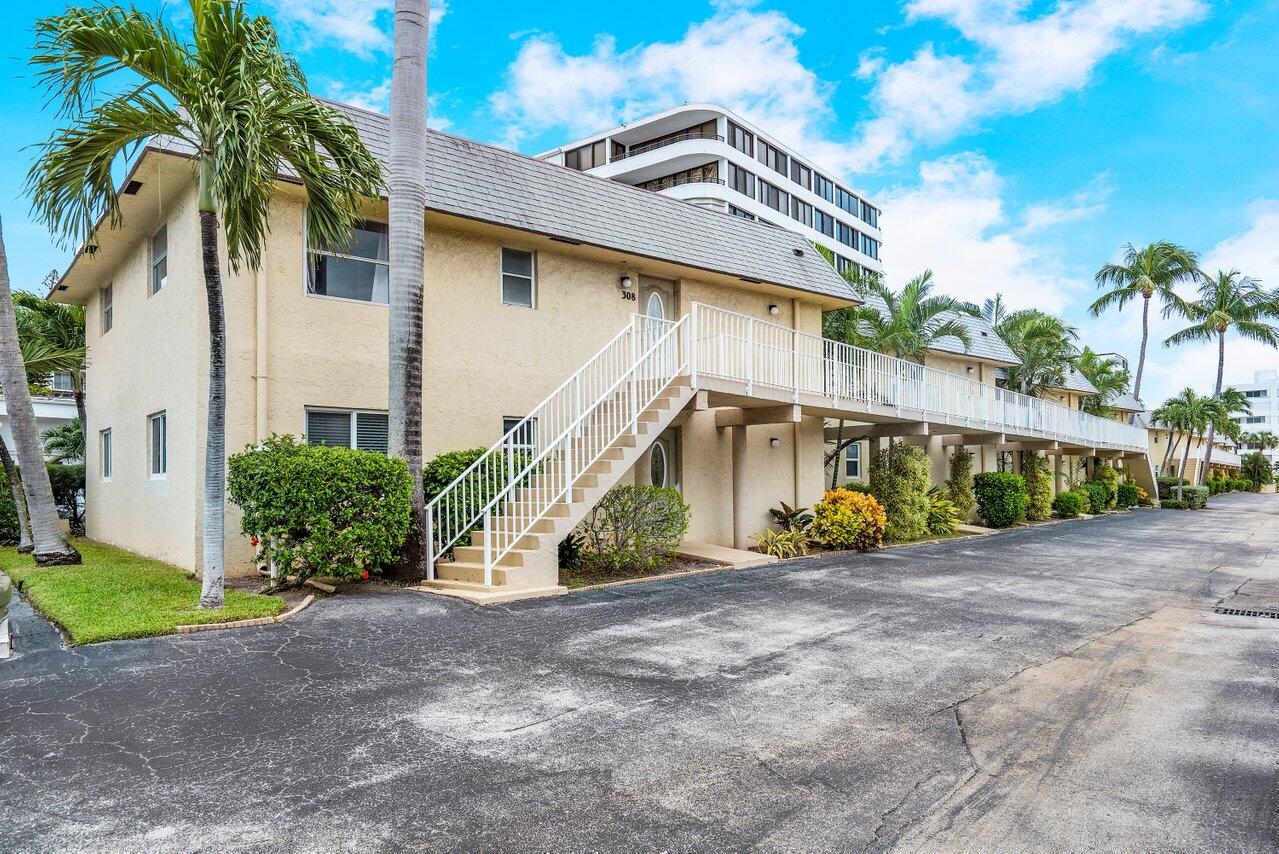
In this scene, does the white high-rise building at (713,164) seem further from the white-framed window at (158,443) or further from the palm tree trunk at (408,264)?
the white-framed window at (158,443)

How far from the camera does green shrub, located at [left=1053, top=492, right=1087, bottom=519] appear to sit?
25.9 meters

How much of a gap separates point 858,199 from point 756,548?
52.4m

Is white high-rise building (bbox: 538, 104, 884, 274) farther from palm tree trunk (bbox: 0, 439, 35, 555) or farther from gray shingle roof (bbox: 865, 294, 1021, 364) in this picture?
palm tree trunk (bbox: 0, 439, 35, 555)

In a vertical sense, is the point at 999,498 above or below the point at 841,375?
below

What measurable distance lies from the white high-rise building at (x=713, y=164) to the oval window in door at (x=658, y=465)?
96.4 feet

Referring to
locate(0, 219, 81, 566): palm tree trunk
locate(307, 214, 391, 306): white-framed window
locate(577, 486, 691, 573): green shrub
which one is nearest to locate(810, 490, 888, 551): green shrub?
locate(577, 486, 691, 573): green shrub

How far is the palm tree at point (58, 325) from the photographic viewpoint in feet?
58.2

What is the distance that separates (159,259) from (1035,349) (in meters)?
27.1

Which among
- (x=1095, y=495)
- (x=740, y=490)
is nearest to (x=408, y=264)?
(x=740, y=490)

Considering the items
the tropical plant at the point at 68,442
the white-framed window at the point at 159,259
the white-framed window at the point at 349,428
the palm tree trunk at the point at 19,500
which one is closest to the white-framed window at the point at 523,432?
the white-framed window at the point at 349,428

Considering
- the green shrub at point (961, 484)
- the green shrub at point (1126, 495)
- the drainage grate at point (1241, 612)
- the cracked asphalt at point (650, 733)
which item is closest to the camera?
the cracked asphalt at point (650, 733)

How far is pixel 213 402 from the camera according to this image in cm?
785

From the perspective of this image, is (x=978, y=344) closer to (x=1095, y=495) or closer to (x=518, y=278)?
(x=1095, y=495)

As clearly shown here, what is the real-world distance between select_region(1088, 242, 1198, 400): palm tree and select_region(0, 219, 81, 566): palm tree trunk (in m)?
43.6
